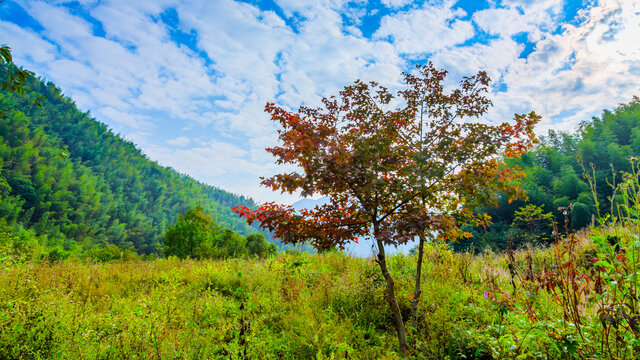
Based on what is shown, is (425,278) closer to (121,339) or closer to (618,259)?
(618,259)

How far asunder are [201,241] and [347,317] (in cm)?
1739

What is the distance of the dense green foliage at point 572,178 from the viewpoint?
24.6 meters

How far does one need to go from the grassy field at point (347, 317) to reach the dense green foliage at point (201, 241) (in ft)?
43.6

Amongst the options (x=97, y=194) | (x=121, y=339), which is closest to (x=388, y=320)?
(x=121, y=339)

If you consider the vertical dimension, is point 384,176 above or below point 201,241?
above

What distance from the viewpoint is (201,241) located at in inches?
763

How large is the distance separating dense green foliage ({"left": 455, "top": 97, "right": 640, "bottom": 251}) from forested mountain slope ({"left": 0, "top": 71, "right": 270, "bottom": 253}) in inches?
1709

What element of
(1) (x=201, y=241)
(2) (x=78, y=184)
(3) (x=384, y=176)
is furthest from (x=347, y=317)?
(2) (x=78, y=184)

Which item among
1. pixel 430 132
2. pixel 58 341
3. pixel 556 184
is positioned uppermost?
pixel 556 184

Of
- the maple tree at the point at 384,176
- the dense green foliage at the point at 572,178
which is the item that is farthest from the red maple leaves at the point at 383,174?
the dense green foliage at the point at 572,178

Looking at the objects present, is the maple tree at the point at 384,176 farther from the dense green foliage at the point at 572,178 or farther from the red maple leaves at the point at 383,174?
the dense green foliage at the point at 572,178

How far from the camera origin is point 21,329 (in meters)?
3.06

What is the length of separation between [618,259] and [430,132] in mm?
2360

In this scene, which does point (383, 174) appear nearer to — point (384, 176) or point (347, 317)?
point (384, 176)
